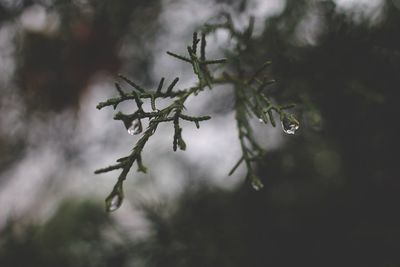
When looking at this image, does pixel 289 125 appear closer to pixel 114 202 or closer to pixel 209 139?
pixel 114 202

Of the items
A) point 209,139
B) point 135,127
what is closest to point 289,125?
point 135,127

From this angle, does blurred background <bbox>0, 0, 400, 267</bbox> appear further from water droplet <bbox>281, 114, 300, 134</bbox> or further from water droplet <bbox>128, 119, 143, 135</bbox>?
water droplet <bbox>128, 119, 143, 135</bbox>

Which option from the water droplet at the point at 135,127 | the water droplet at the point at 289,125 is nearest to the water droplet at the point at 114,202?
the water droplet at the point at 135,127

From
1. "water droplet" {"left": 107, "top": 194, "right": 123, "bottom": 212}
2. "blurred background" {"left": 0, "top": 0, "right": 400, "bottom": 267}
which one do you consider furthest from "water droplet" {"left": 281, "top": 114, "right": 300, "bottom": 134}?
"water droplet" {"left": 107, "top": 194, "right": 123, "bottom": 212}

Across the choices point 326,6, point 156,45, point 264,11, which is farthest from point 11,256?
point 326,6

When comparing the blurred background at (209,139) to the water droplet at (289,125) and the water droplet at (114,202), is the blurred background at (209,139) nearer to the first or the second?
the water droplet at (289,125)

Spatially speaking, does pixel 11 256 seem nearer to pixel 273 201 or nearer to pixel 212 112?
pixel 212 112
